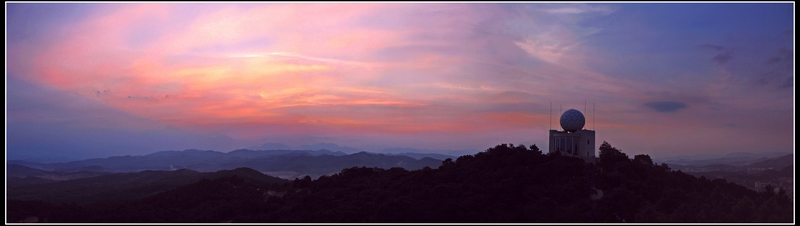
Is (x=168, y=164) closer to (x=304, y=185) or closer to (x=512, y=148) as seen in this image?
(x=304, y=185)

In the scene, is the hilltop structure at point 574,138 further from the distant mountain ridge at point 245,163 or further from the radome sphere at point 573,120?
the distant mountain ridge at point 245,163

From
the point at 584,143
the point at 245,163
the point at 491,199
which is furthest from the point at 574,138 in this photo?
the point at 245,163

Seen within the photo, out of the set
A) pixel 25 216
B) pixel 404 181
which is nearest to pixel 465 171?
pixel 404 181

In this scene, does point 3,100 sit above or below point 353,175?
above

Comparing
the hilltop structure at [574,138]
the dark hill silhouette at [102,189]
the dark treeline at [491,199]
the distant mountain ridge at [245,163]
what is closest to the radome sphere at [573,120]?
the hilltop structure at [574,138]

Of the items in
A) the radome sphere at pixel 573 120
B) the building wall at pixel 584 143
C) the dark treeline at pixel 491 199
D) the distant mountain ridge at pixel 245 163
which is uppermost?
the radome sphere at pixel 573 120

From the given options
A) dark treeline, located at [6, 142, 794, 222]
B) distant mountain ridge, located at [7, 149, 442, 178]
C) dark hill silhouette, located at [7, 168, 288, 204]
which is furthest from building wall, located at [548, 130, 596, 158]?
distant mountain ridge, located at [7, 149, 442, 178]
